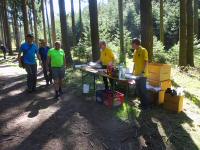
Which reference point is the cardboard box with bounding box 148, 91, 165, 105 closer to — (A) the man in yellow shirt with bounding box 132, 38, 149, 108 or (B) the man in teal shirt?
(A) the man in yellow shirt with bounding box 132, 38, 149, 108

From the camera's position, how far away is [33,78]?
1176 cm

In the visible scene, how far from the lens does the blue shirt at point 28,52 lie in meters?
11.3

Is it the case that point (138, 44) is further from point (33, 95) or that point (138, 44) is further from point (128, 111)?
point (33, 95)

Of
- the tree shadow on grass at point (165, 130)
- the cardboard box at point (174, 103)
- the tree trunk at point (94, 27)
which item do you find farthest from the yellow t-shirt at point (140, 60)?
the tree trunk at point (94, 27)

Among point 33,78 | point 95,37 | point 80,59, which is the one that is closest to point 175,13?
point 80,59

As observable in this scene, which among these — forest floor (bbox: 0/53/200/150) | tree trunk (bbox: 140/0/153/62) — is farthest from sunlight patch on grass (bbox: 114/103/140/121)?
tree trunk (bbox: 140/0/153/62)

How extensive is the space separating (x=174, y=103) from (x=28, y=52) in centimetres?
522

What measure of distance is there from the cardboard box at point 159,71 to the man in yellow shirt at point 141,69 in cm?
80

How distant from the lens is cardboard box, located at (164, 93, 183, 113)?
966 cm

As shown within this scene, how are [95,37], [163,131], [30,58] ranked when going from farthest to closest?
[95,37], [30,58], [163,131]

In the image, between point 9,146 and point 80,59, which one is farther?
point 80,59

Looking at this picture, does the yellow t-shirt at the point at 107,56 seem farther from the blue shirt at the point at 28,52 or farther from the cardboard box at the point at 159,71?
the blue shirt at the point at 28,52

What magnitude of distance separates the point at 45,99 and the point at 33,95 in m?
0.85

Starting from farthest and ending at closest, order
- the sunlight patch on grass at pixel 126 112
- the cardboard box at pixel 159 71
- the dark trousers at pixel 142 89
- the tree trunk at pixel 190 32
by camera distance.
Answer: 1. the tree trunk at pixel 190 32
2. the cardboard box at pixel 159 71
3. the dark trousers at pixel 142 89
4. the sunlight patch on grass at pixel 126 112
